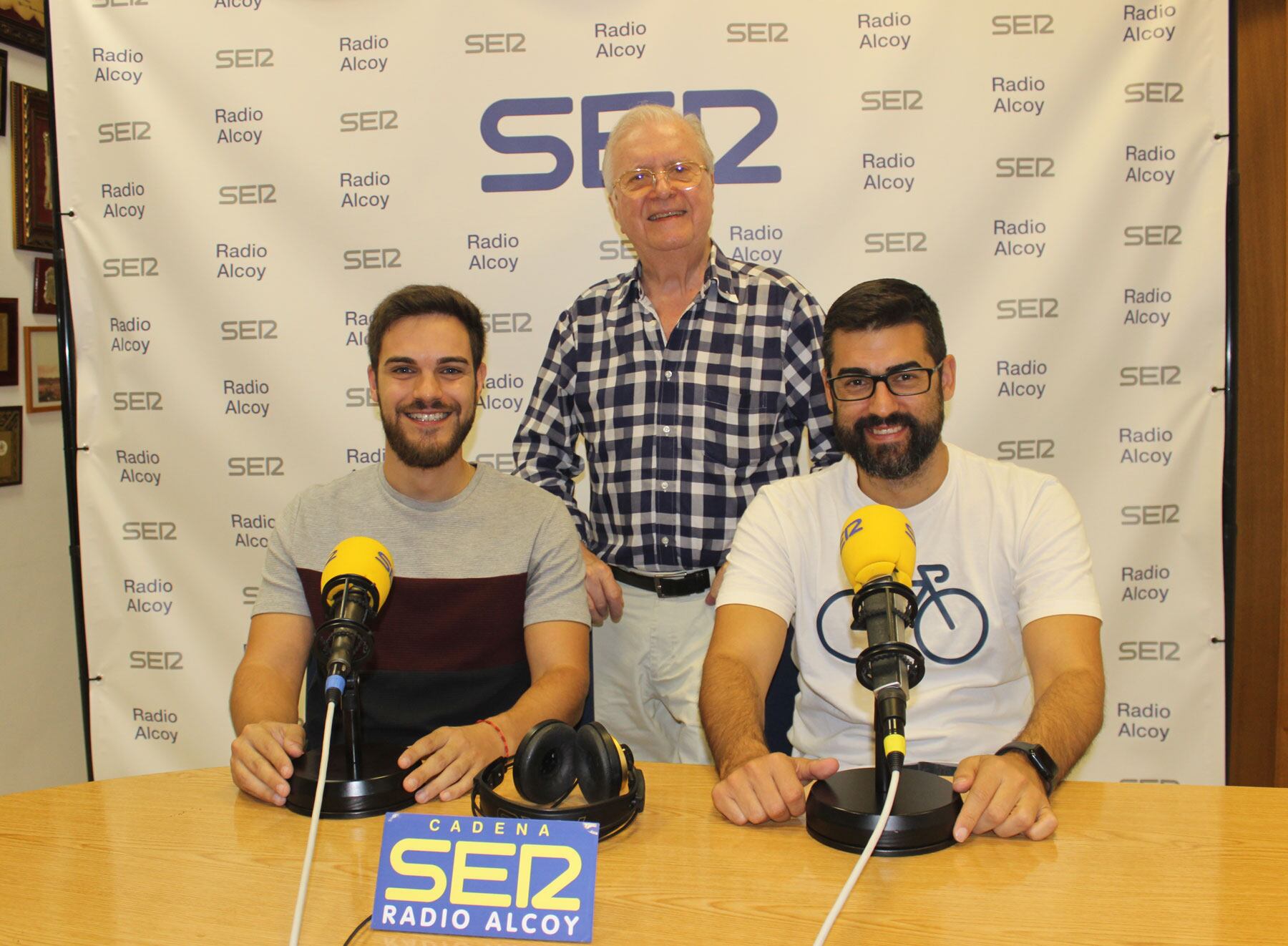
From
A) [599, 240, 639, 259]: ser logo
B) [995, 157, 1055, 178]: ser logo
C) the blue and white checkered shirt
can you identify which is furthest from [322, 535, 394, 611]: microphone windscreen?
[995, 157, 1055, 178]: ser logo

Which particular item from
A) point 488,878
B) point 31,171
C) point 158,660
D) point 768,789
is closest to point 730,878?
point 768,789

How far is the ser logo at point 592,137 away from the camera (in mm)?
3061

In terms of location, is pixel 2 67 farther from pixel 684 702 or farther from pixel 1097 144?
pixel 1097 144

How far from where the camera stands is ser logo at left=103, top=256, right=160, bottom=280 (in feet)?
10.6

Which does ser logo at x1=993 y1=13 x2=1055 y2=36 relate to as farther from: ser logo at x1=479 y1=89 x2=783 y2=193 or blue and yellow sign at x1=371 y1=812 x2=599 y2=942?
blue and yellow sign at x1=371 y1=812 x2=599 y2=942

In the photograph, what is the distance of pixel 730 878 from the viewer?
132 cm

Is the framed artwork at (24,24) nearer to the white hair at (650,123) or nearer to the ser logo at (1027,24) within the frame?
the white hair at (650,123)

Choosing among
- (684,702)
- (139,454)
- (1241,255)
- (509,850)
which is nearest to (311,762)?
(509,850)

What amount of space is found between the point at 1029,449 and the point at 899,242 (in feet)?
2.44

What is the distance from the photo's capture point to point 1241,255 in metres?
3.11

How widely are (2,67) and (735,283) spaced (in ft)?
9.01

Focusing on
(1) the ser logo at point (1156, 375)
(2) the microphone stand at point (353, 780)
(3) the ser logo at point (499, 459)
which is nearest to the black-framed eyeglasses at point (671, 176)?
(3) the ser logo at point (499, 459)

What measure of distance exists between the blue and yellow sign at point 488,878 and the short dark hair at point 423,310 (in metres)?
1.28

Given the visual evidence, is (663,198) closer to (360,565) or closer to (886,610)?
(360,565)
